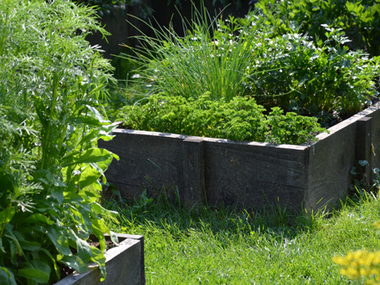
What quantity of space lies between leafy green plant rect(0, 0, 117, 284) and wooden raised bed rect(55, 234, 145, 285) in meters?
0.04

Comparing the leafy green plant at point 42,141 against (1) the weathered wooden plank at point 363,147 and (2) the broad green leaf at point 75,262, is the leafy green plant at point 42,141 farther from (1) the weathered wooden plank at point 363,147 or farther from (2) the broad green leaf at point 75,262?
(1) the weathered wooden plank at point 363,147

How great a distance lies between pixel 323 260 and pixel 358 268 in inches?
42.8

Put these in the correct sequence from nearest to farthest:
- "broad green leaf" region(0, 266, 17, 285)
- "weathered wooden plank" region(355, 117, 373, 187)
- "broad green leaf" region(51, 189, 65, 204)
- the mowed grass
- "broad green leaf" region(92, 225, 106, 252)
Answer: "broad green leaf" region(0, 266, 17, 285) < "broad green leaf" region(51, 189, 65, 204) < "broad green leaf" region(92, 225, 106, 252) < the mowed grass < "weathered wooden plank" region(355, 117, 373, 187)

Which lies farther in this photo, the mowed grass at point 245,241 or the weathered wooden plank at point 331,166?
the weathered wooden plank at point 331,166

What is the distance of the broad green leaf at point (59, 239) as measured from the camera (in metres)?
1.43

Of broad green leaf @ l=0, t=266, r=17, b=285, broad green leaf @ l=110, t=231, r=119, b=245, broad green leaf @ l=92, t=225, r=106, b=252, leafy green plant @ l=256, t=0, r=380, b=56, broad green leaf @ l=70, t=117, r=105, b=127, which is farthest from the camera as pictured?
leafy green plant @ l=256, t=0, r=380, b=56

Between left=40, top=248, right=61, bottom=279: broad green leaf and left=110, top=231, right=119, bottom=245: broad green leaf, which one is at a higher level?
left=40, top=248, right=61, bottom=279: broad green leaf

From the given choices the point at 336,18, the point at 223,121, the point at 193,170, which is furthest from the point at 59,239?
the point at 336,18

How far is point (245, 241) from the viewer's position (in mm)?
2523

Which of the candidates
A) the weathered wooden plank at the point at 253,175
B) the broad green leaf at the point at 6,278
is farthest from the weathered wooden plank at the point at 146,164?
the broad green leaf at the point at 6,278

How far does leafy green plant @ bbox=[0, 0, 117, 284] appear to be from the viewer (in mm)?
1371

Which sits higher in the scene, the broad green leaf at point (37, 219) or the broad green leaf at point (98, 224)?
the broad green leaf at point (37, 219)

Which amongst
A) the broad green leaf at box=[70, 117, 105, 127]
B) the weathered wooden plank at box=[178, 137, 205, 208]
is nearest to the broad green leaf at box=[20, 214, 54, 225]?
the broad green leaf at box=[70, 117, 105, 127]

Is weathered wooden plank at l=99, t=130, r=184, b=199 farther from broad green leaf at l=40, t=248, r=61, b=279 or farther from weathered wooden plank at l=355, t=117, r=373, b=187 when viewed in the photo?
broad green leaf at l=40, t=248, r=61, b=279
